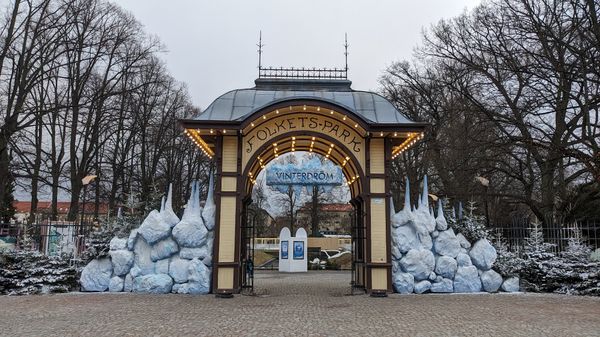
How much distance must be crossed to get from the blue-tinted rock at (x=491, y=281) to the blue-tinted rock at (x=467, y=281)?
177 millimetres

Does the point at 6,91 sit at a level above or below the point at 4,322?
above

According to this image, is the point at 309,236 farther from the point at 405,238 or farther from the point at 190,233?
the point at 190,233

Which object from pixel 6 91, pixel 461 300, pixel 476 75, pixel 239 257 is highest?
pixel 476 75

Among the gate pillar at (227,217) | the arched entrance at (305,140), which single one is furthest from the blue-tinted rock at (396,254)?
the gate pillar at (227,217)

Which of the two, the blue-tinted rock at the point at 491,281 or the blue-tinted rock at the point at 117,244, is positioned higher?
the blue-tinted rock at the point at 117,244

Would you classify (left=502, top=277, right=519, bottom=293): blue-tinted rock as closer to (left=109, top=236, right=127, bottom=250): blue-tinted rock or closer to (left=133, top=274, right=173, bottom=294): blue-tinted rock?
(left=133, top=274, right=173, bottom=294): blue-tinted rock

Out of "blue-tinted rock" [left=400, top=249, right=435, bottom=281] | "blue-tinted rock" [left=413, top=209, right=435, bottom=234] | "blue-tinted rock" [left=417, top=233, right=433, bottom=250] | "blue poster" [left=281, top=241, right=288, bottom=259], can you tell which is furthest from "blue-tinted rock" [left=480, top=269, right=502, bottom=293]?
"blue poster" [left=281, top=241, right=288, bottom=259]

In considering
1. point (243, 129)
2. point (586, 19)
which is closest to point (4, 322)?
point (243, 129)

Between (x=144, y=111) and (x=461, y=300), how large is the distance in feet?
75.5

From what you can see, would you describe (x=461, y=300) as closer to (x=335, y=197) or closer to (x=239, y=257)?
(x=239, y=257)

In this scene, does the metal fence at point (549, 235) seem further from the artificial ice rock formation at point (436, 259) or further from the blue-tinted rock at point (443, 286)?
the blue-tinted rock at point (443, 286)

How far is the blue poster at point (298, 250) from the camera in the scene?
83.7 feet

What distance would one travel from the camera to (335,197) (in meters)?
41.9

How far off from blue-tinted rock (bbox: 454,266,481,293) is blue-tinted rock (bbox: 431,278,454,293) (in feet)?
0.65
